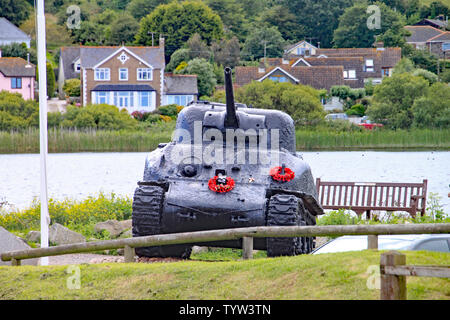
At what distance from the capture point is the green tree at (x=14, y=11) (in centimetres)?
11219

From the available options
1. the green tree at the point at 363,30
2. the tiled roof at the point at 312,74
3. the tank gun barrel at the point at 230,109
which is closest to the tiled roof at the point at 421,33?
the green tree at the point at 363,30

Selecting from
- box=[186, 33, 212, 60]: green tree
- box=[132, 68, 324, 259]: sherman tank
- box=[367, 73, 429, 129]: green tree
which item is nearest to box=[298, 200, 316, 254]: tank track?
box=[132, 68, 324, 259]: sherman tank

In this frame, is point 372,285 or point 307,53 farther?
point 307,53

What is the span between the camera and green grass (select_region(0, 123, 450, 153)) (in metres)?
47.8

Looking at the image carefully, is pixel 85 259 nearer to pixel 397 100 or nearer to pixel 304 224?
pixel 304 224

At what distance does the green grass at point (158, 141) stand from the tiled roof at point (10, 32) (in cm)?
5335

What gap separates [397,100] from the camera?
5788 centimetres

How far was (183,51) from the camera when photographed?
8794cm

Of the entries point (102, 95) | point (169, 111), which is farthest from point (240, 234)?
point (102, 95)

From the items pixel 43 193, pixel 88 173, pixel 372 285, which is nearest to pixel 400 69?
pixel 88 173

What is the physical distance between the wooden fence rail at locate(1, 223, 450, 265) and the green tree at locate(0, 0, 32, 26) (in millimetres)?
103590

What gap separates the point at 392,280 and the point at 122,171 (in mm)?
32308
